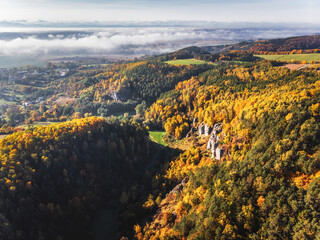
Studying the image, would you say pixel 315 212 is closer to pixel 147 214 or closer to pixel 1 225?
pixel 147 214

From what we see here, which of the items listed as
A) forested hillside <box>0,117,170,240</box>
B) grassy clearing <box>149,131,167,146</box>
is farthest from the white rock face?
grassy clearing <box>149,131,167,146</box>

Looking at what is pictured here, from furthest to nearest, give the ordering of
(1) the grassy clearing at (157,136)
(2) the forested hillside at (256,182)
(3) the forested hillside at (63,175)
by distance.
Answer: (1) the grassy clearing at (157,136)
(3) the forested hillside at (63,175)
(2) the forested hillside at (256,182)

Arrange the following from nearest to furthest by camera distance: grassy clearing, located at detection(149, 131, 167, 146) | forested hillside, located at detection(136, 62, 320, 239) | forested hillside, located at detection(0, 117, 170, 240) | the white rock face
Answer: forested hillside, located at detection(136, 62, 320, 239)
forested hillside, located at detection(0, 117, 170, 240)
the white rock face
grassy clearing, located at detection(149, 131, 167, 146)

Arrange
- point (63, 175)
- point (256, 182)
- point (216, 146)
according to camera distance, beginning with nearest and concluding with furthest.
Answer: point (256, 182), point (63, 175), point (216, 146)

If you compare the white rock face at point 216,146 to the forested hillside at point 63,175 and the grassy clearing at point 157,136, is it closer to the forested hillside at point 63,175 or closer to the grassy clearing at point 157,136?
the forested hillside at point 63,175

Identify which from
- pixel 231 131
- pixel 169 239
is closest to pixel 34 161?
pixel 169 239

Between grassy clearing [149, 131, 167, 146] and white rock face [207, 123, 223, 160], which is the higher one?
white rock face [207, 123, 223, 160]

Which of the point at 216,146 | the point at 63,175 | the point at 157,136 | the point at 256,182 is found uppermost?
the point at 256,182

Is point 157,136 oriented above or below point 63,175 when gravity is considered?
below

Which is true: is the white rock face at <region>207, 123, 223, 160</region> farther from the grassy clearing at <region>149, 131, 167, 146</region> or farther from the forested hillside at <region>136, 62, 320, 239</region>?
the grassy clearing at <region>149, 131, 167, 146</region>

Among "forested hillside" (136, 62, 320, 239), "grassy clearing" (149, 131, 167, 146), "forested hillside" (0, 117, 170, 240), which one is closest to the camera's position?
"forested hillside" (136, 62, 320, 239)

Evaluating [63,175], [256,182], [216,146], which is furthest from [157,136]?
[256,182]

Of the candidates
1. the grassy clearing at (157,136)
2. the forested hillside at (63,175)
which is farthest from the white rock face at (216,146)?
the grassy clearing at (157,136)

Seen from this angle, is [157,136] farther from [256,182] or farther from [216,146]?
[256,182]
